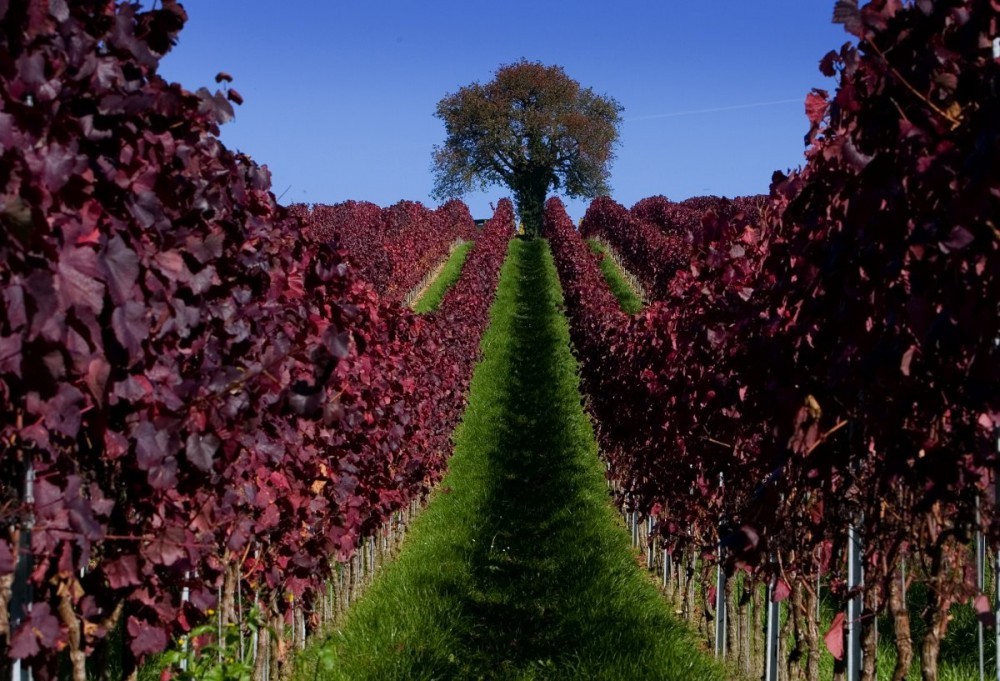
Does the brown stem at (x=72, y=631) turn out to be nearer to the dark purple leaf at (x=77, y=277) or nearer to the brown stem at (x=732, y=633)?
the dark purple leaf at (x=77, y=277)

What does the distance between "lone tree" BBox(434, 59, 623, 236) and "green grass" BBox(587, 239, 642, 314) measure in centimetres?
1988

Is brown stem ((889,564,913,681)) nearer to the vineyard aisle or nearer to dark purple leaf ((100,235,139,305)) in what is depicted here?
the vineyard aisle

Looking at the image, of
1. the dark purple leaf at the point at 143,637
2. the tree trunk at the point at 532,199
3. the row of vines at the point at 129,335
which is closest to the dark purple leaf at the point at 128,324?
the row of vines at the point at 129,335

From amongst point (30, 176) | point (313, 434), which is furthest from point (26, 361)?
point (313, 434)

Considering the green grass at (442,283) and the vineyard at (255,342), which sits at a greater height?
the green grass at (442,283)

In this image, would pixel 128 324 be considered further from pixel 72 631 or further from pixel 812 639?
pixel 812 639

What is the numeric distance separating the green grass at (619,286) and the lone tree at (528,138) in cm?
1988

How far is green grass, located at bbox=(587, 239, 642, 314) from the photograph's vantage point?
27.7 metres

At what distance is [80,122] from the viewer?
279 cm

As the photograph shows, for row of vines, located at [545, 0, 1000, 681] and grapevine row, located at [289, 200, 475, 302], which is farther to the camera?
grapevine row, located at [289, 200, 475, 302]

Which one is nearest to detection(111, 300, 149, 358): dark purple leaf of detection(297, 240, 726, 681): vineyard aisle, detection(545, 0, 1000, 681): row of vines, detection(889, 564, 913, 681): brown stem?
detection(297, 240, 726, 681): vineyard aisle

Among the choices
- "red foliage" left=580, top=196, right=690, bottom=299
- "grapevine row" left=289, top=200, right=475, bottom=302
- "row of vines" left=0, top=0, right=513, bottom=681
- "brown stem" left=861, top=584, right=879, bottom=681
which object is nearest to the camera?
"row of vines" left=0, top=0, right=513, bottom=681

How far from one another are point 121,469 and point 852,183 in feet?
8.16

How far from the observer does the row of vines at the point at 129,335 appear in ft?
8.01
